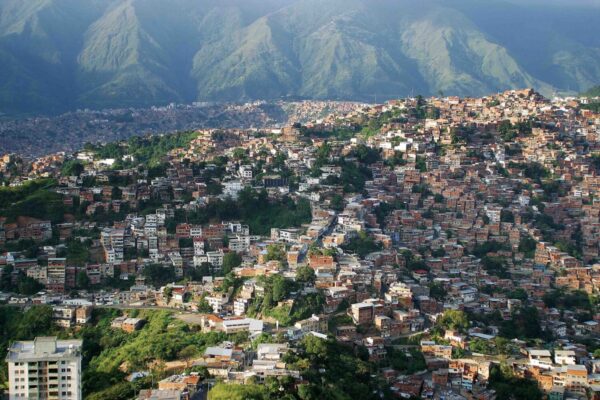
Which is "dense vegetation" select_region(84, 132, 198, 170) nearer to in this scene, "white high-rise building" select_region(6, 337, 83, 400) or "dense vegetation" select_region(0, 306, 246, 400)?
"dense vegetation" select_region(0, 306, 246, 400)

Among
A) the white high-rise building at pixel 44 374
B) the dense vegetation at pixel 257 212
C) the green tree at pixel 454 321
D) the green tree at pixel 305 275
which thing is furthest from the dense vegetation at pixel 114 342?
the dense vegetation at pixel 257 212

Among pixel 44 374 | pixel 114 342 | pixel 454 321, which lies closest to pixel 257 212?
pixel 114 342

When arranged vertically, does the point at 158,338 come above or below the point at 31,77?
below

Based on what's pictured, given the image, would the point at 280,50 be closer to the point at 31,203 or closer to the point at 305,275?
the point at 31,203

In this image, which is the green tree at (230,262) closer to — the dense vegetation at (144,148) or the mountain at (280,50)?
the dense vegetation at (144,148)

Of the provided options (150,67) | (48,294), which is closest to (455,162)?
(48,294)

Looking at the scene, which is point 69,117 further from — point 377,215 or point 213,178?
point 377,215

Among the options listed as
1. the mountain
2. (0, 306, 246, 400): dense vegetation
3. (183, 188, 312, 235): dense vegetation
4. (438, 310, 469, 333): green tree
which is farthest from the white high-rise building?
the mountain
